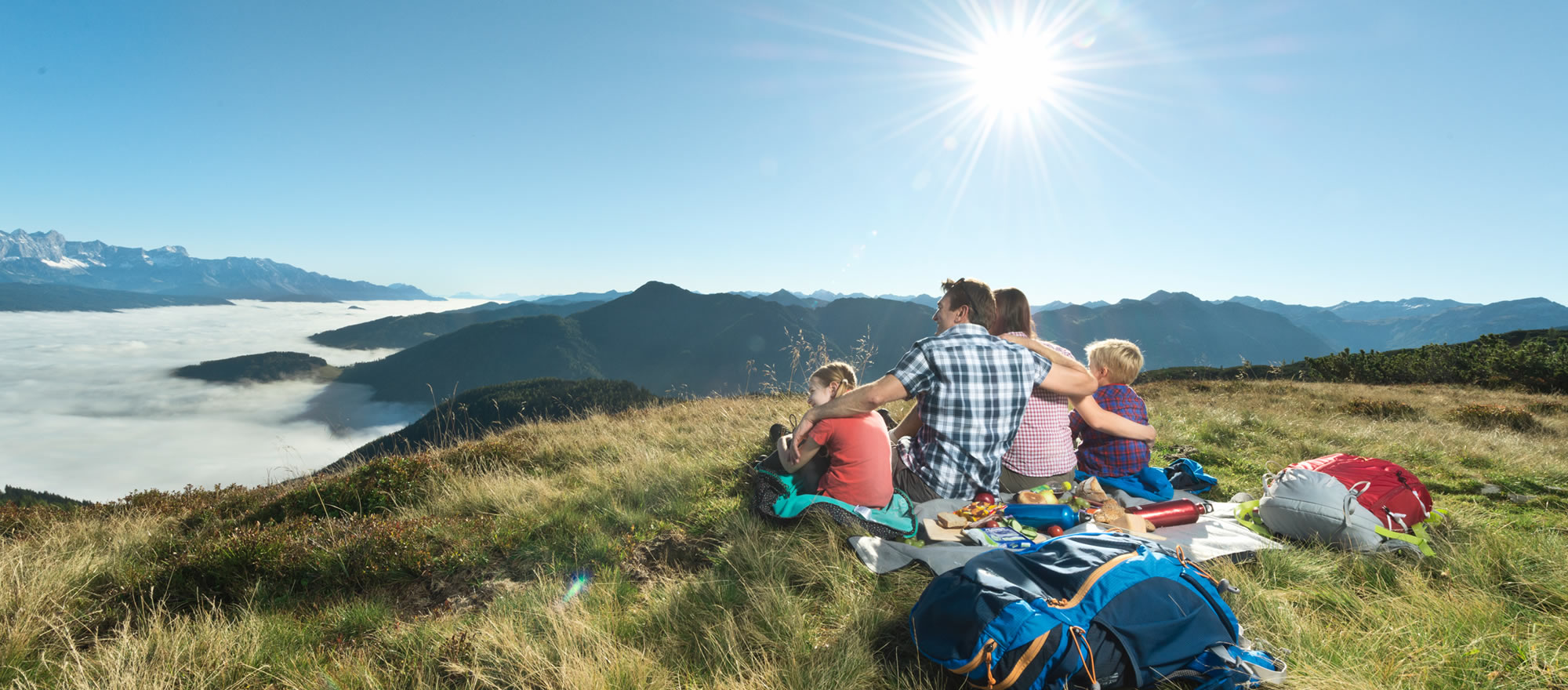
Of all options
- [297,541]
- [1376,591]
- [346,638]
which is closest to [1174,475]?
[1376,591]

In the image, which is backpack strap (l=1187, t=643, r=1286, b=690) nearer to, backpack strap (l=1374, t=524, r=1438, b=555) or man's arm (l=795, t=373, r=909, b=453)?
man's arm (l=795, t=373, r=909, b=453)

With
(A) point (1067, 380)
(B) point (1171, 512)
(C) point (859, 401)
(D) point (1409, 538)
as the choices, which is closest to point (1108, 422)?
(A) point (1067, 380)

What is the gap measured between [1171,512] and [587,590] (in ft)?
12.2

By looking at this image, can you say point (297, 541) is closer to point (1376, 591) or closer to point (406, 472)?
point (406, 472)

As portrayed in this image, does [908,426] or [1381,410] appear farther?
[1381,410]

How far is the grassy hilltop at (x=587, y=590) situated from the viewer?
2.37m

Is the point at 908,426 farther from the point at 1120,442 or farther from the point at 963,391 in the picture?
the point at 1120,442

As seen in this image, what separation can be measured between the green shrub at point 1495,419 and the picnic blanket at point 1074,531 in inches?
421

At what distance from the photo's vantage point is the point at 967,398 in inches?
150

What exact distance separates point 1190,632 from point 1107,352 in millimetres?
3067

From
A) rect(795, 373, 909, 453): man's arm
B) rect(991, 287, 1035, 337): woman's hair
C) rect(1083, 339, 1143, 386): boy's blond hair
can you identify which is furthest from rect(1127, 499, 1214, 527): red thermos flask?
rect(795, 373, 909, 453): man's arm

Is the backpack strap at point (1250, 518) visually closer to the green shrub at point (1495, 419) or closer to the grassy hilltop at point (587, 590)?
the grassy hilltop at point (587, 590)

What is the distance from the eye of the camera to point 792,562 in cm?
332

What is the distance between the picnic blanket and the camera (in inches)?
127
